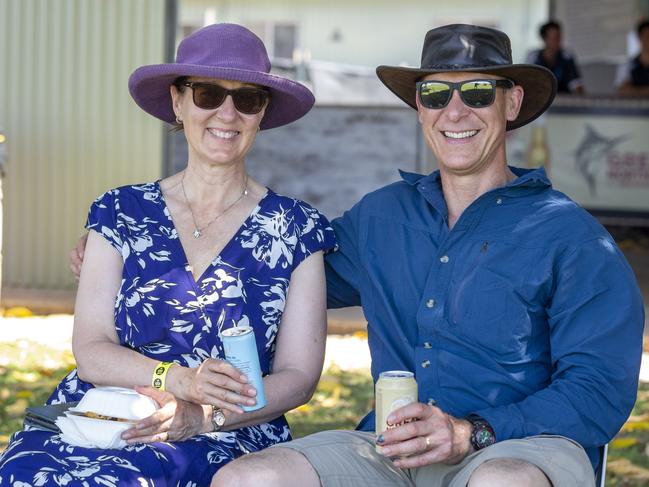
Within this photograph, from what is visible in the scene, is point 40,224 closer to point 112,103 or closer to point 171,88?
point 112,103

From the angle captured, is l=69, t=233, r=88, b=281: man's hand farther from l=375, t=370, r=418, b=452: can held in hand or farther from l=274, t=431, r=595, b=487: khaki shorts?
l=375, t=370, r=418, b=452: can held in hand

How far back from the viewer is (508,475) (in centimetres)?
294

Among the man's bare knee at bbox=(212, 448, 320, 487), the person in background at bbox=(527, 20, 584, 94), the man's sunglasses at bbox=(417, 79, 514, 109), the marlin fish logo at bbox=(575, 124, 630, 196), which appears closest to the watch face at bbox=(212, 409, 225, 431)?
the man's bare knee at bbox=(212, 448, 320, 487)

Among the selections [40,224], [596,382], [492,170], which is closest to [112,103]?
[40,224]

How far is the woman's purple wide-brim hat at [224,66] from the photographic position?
3.72m

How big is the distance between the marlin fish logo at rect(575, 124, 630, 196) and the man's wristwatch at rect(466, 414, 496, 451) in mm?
10036

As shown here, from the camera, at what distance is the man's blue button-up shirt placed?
3299mm

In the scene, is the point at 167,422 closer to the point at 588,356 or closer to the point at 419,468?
the point at 419,468

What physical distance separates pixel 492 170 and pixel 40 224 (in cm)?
587

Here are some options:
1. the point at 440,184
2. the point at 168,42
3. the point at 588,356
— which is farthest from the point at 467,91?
the point at 168,42

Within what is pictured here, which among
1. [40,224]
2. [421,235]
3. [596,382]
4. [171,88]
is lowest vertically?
[40,224]

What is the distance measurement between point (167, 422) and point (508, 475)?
101 centimetres

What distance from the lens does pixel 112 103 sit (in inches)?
347

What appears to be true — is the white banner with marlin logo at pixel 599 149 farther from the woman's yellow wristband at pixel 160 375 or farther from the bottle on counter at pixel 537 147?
the woman's yellow wristband at pixel 160 375
